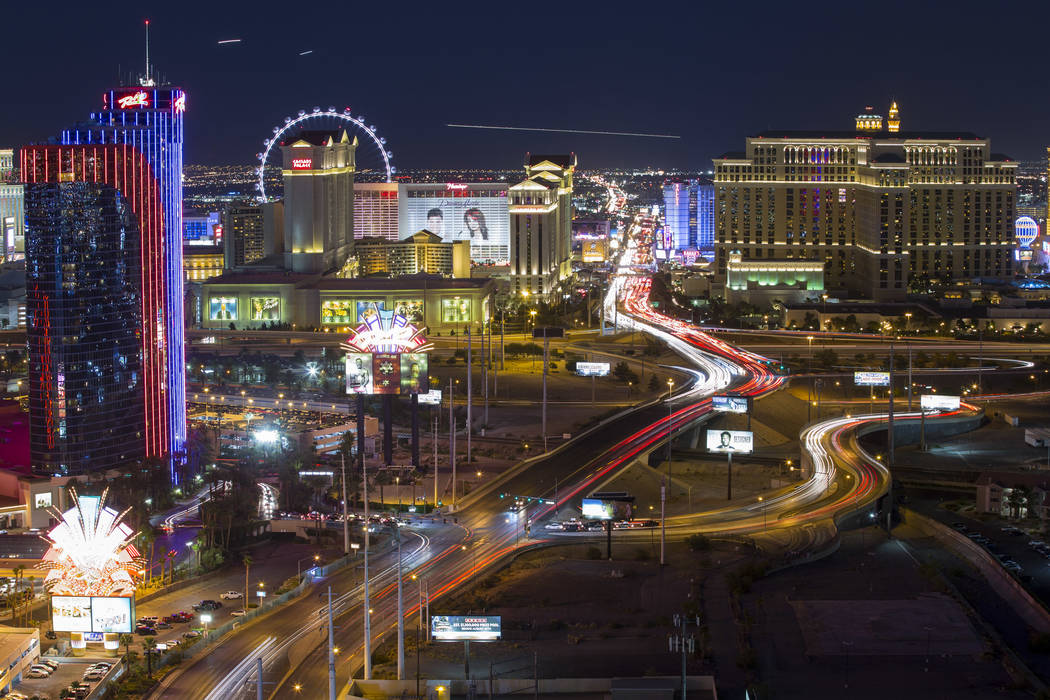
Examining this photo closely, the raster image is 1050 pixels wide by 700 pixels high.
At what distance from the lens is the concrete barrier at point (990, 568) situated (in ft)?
187

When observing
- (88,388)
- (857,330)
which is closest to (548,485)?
(88,388)

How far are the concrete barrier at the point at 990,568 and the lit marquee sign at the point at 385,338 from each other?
2470 cm

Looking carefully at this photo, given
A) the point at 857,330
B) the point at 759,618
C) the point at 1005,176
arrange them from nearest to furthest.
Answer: the point at 759,618
the point at 857,330
the point at 1005,176

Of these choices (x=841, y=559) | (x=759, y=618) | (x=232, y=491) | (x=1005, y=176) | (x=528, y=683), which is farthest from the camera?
(x=1005, y=176)

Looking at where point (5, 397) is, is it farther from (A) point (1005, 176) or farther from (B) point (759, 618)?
(A) point (1005, 176)

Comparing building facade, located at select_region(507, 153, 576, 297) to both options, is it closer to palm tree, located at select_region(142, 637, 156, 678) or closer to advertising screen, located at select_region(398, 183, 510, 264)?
advertising screen, located at select_region(398, 183, 510, 264)

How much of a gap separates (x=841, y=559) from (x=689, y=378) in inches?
1755

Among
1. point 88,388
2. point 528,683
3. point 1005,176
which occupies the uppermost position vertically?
point 1005,176

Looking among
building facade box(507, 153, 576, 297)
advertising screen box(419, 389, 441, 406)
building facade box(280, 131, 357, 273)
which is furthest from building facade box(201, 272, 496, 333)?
advertising screen box(419, 389, 441, 406)

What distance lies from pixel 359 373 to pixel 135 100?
17.8m

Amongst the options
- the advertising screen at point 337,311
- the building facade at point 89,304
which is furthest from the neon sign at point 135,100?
the advertising screen at point 337,311

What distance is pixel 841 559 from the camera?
215 feet

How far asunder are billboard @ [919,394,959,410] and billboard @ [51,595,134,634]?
58.5m

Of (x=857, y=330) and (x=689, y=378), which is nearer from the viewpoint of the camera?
(x=689, y=378)
